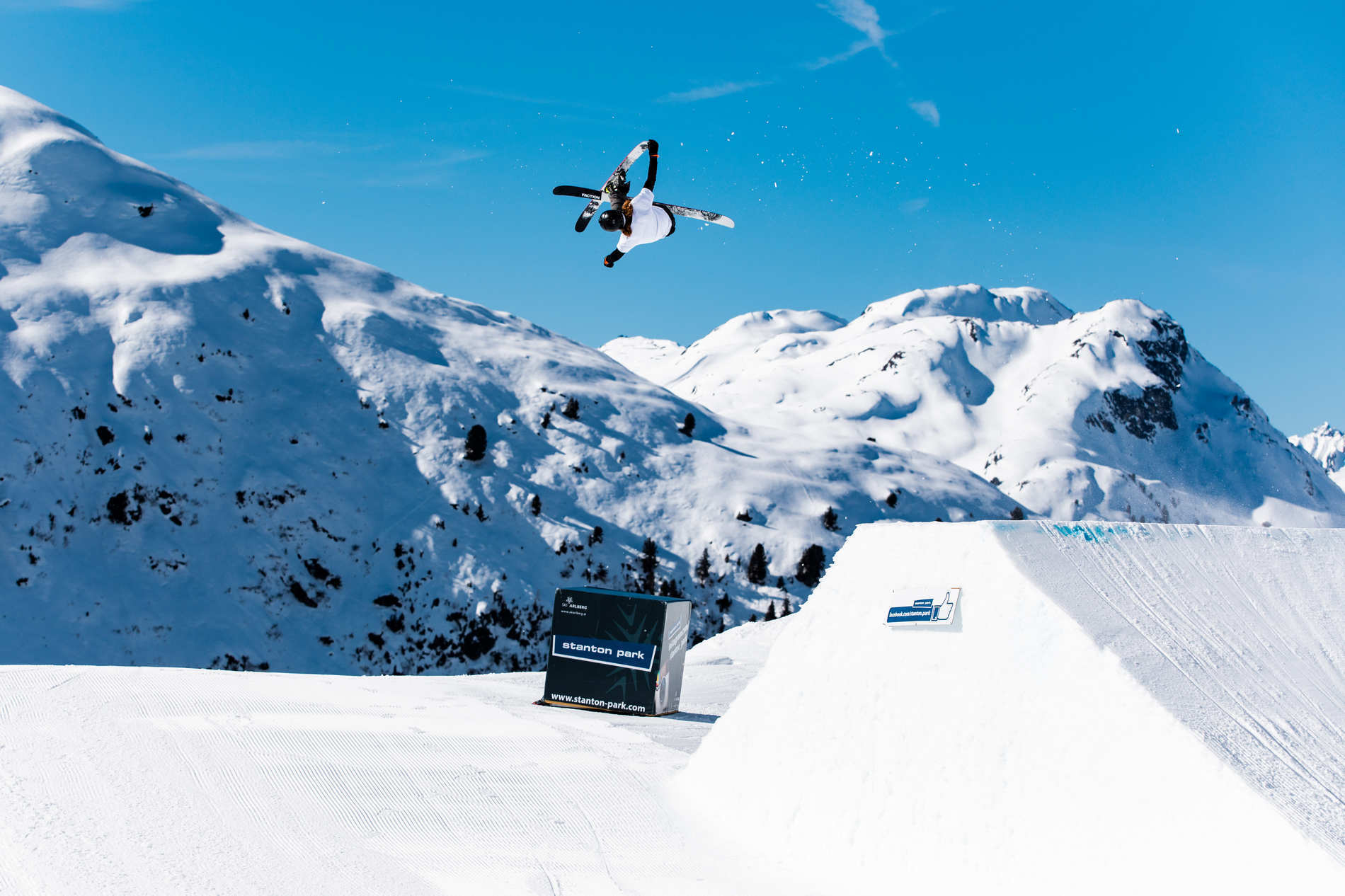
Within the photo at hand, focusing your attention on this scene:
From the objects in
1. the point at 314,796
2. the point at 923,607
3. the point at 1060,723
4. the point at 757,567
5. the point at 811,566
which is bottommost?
the point at 314,796

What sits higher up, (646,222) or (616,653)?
(646,222)

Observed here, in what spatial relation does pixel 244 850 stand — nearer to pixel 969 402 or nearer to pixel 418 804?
pixel 418 804

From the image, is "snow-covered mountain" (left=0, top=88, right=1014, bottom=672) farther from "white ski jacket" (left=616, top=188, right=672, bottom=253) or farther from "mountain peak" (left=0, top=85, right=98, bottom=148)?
"white ski jacket" (left=616, top=188, right=672, bottom=253)

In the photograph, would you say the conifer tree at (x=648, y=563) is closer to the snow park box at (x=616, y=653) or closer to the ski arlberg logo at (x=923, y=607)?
the snow park box at (x=616, y=653)

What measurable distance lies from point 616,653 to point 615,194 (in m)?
7.48

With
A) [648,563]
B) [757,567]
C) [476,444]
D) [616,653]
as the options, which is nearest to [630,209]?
[616,653]

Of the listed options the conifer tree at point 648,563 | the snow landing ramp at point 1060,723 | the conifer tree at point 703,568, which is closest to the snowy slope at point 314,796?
the snow landing ramp at point 1060,723

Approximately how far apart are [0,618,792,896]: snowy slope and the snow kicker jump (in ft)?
24.5

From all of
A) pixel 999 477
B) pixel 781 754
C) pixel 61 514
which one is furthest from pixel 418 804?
pixel 999 477

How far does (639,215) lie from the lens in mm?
12820

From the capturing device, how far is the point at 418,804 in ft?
27.5

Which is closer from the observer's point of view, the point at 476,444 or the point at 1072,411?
the point at 476,444

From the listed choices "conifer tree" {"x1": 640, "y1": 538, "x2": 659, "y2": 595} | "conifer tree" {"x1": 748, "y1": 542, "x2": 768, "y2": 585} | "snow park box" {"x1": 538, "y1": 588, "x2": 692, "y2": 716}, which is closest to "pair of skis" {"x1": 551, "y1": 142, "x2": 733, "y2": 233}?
"snow park box" {"x1": 538, "y1": 588, "x2": 692, "y2": 716}

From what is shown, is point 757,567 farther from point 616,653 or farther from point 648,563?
point 616,653
